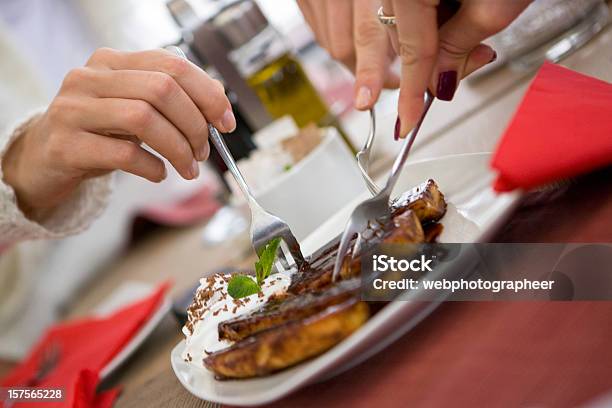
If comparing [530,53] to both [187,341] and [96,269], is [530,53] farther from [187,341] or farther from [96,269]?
[96,269]

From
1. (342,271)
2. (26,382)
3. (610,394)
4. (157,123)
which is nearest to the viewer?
(610,394)

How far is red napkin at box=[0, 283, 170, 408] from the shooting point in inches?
31.2

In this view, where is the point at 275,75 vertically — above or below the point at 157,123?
below

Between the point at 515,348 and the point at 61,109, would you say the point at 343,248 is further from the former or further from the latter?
the point at 61,109

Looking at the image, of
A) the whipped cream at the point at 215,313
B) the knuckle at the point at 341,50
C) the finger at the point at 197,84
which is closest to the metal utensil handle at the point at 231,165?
the finger at the point at 197,84

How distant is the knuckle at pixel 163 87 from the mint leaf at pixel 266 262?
0.74 ft

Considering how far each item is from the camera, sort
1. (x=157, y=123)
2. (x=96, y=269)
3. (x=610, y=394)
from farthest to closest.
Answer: (x=96, y=269) → (x=157, y=123) → (x=610, y=394)

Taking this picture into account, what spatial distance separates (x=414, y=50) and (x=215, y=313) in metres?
0.34

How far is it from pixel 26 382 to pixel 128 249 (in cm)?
117

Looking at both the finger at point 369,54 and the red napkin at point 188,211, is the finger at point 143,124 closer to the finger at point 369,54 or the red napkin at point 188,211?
the finger at point 369,54

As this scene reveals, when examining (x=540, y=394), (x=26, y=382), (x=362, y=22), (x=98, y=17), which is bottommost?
(x=26, y=382)

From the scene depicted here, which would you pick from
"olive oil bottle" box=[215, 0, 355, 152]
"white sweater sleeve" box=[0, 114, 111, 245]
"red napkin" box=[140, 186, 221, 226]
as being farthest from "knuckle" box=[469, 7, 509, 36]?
"red napkin" box=[140, 186, 221, 226]

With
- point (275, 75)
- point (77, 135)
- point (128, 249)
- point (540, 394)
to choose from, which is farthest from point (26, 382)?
→ point (128, 249)

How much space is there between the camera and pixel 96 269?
2.16 meters
